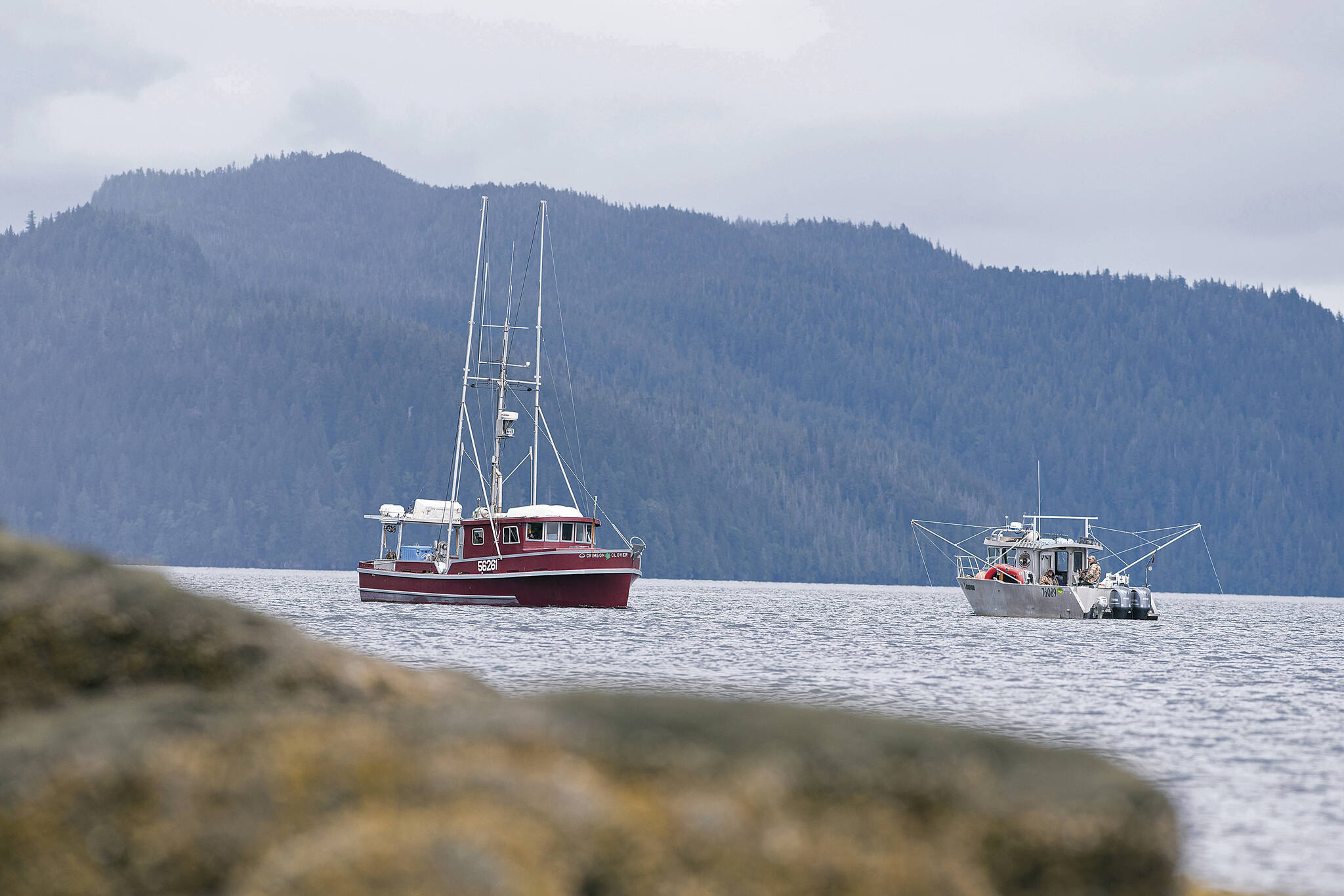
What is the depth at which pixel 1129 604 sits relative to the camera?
85750mm

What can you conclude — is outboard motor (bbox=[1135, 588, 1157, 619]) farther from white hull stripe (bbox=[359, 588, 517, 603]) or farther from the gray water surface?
white hull stripe (bbox=[359, 588, 517, 603])

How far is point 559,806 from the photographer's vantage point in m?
5.07

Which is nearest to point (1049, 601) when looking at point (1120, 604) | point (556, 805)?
point (1120, 604)

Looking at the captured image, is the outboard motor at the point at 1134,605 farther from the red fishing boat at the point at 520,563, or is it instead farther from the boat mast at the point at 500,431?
the boat mast at the point at 500,431

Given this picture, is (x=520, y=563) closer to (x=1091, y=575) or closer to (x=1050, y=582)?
(x=1050, y=582)

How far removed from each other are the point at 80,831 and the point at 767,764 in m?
2.51

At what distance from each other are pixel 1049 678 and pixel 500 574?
33.0m

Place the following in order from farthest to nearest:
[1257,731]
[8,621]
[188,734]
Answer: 1. [1257,731]
2. [8,621]
3. [188,734]

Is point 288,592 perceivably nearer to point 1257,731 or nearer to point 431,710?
point 1257,731

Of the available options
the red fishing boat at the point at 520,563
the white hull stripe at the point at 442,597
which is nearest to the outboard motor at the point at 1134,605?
the red fishing boat at the point at 520,563

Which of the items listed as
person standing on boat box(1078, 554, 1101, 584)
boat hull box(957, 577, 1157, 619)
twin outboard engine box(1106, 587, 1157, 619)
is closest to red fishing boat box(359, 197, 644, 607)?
boat hull box(957, 577, 1157, 619)

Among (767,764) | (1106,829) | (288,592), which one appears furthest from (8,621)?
(288,592)

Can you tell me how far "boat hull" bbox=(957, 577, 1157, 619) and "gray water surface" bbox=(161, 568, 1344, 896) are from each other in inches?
156

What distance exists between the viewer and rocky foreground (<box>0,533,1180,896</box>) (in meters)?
5.00
